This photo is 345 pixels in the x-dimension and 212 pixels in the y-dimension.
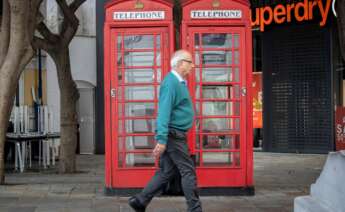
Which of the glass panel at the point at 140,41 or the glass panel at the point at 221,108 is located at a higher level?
the glass panel at the point at 140,41

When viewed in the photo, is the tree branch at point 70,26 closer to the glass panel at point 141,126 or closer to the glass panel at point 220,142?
the glass panel at point 141,126

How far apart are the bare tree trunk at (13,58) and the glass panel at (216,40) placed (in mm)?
3025

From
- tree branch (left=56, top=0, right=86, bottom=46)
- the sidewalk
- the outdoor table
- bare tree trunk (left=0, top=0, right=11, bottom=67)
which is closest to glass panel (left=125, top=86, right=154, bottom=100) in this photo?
the sidewalk

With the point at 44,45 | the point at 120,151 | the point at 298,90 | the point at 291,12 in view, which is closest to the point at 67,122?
the point at 44,45

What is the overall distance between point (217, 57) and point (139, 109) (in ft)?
4.41

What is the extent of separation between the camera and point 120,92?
8523 millimetres

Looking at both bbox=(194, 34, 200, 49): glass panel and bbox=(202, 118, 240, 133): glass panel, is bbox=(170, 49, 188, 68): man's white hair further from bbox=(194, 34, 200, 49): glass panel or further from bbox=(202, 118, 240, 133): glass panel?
bbox=(202, 118, 240, 133): glass panel

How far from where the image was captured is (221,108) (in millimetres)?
8594

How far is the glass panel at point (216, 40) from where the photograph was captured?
8539mm

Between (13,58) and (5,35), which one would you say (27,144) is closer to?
(5,35)

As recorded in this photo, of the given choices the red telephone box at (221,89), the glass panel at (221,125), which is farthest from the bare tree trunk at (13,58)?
the glass panel at (221,125)

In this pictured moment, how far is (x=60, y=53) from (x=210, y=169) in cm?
498

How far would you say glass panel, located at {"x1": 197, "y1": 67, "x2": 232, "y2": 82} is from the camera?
28.2 feet

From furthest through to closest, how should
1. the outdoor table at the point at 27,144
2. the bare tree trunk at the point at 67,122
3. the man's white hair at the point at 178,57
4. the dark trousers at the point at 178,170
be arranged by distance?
the outdoor table at the point at 27,144 → the bare tree trunk at the point at 67,122 → the man's white hair at the point at 178,57 → the dark trousers at the point at 178,170
